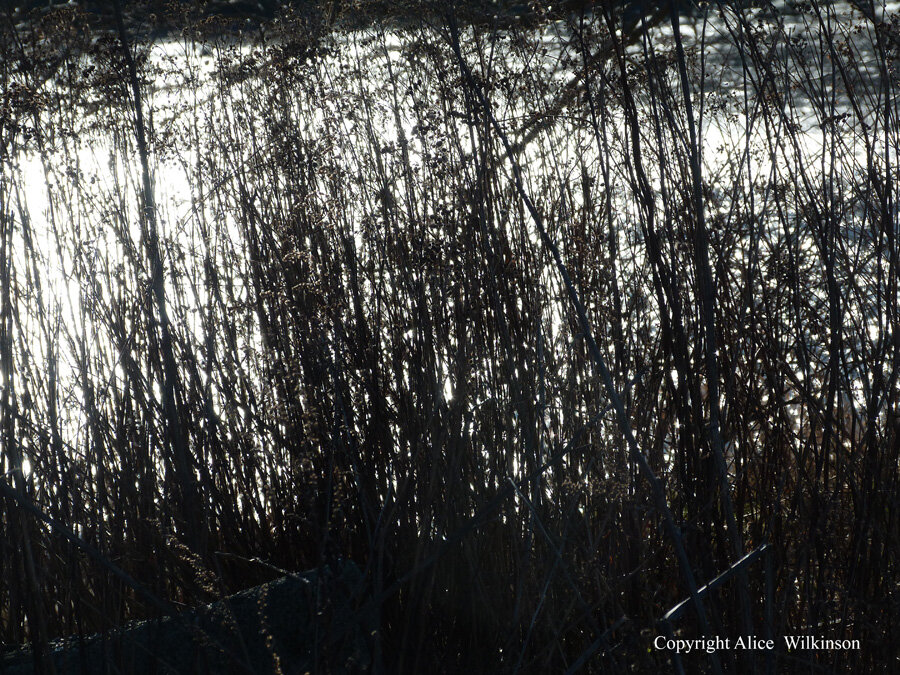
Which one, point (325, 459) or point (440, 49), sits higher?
point (440, 49)

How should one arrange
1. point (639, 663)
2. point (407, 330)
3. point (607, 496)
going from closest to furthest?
point (639, 663)
point (607, 496)
point (407, 330)

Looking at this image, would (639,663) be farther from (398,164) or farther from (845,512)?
(398,164)

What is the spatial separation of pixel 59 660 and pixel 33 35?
108 centimetres

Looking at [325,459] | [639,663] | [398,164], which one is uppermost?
[398,164]

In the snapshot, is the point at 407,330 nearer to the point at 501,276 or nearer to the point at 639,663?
the point at 501,276

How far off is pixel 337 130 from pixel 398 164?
0.45 feet

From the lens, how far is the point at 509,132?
1.64 m

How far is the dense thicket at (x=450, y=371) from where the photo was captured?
1149 millimetres

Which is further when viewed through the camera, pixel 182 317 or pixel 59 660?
pixel 182 317

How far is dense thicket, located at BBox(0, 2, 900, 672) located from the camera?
1.15 m

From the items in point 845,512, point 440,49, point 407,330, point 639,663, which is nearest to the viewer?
point 639,663

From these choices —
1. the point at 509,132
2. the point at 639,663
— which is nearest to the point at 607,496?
the point at 639,663

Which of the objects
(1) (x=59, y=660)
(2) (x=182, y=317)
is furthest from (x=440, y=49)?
(1) (x=59, y=660)

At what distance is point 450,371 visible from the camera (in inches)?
53.6
